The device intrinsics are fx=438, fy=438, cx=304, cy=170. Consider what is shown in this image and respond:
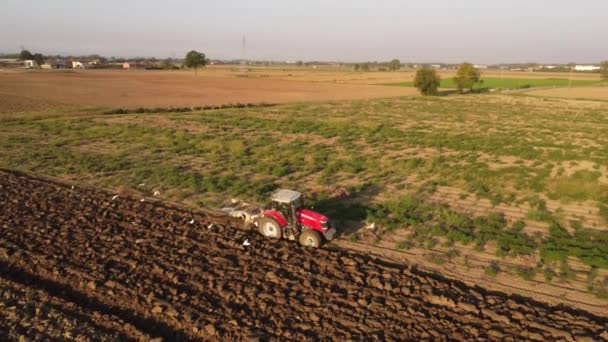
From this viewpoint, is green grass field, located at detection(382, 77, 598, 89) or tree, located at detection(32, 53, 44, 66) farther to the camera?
tree, located at detection(32, 53, 44, 66)

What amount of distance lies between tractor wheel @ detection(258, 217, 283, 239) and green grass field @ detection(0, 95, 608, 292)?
2.98 meters

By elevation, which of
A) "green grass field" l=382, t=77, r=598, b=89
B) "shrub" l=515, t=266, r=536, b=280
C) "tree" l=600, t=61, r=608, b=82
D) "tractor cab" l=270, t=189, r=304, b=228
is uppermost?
→ "tree" l=600, t=61, r=608, b=82

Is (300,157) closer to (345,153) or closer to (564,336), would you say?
(345,153)

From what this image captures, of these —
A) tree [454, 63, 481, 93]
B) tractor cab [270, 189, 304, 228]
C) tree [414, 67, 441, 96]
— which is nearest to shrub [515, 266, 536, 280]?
tractor cab [270, 189, 304, 228]

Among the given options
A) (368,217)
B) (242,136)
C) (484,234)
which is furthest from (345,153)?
(484,234)

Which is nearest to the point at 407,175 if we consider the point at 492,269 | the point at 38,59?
the point at 492,269

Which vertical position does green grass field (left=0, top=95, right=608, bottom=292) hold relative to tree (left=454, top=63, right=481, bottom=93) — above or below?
below

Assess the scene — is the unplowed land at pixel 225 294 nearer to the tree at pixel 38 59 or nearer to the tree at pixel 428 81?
the tree at pixel 428 81

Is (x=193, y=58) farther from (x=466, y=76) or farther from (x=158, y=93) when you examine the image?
(x=466, y=76)

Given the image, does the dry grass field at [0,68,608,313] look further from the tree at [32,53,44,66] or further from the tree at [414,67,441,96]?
the tree at [32,53,44,66]

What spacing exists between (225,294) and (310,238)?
3077mm

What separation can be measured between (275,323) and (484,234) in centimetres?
736

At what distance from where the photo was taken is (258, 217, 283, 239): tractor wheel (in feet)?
38.5

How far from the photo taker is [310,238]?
11453mm
